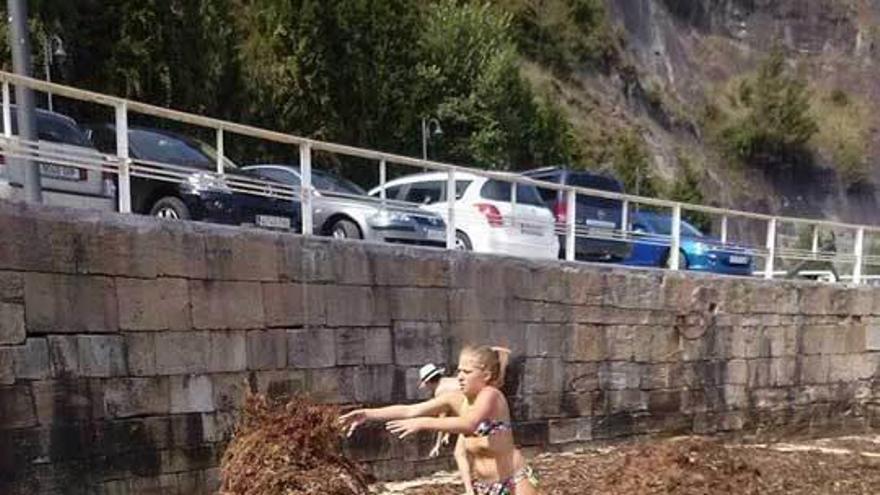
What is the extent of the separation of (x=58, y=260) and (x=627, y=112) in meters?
36.9

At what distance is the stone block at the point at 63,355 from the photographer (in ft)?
21.9

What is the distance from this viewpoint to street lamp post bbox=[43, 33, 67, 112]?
18781 mm

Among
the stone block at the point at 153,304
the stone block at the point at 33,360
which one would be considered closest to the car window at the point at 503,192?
the stone block at the point at 153,304

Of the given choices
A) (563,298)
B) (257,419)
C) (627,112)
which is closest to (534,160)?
(627,112)

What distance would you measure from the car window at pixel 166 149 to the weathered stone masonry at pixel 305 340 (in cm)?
289

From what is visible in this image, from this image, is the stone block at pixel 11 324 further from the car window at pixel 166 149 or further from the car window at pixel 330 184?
the car window at pixel 330 184

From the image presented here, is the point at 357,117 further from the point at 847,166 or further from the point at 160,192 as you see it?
the point at 847,166

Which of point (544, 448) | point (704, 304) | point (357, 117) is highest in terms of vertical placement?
point (357, 117)

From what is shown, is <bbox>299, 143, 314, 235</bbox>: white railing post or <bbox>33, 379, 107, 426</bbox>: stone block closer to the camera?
<bbox>33, 379, 107, 426</bbox>: stone block

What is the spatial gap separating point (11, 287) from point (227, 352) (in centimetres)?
193

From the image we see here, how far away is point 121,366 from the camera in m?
7.14

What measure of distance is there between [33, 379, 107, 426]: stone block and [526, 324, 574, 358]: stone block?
17.6ft

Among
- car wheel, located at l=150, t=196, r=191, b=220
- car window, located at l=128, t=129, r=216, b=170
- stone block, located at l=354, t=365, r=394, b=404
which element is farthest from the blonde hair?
car window, located at l=128, t=129, r=216, b=170

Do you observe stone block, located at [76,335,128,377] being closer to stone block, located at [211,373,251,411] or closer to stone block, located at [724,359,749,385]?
stone block, located at [211,373,251,411]
